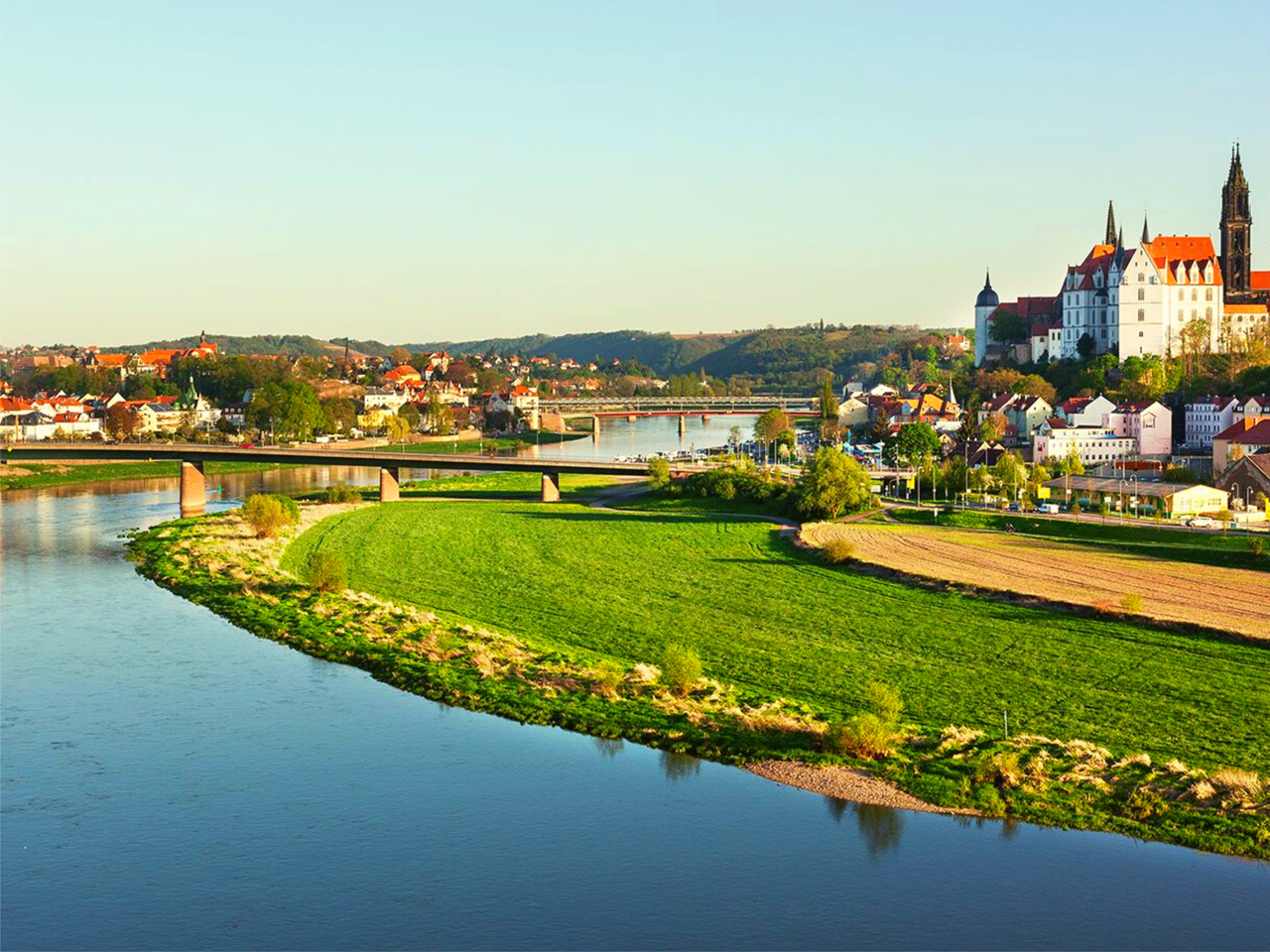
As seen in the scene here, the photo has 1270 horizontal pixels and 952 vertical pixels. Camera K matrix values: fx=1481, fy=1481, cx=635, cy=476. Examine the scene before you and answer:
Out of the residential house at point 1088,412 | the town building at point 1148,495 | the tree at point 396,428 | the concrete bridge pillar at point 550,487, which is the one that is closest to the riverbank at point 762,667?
the town building at point 1148,495

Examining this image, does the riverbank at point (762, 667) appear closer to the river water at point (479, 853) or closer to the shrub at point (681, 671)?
the shrub at point (681, 671)

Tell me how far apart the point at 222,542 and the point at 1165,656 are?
30.3 m

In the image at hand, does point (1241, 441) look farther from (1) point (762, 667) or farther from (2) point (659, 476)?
(1) point (762, 667)

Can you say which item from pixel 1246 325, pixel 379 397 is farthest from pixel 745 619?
pixel 379 397

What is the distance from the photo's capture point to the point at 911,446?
69.1 meters

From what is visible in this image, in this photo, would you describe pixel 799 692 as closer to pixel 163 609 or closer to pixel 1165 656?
pixel 1165 656

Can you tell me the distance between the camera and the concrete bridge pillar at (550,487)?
205ft

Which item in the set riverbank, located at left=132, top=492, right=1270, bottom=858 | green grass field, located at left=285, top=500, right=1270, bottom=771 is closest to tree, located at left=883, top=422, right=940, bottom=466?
green grass field, located at left=285, top=500, right=1270, bottom=771

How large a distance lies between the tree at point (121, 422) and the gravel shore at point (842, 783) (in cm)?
8870

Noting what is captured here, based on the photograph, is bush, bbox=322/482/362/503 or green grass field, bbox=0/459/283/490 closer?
bush, bbox=322/482/362/503

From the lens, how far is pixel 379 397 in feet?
419

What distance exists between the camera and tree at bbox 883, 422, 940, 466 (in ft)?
225

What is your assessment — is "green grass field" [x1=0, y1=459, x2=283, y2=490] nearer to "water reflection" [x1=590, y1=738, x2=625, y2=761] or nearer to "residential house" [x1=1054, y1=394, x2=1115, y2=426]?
"residential house" [x1=1054, y1=394, x2=1115, y2=426]

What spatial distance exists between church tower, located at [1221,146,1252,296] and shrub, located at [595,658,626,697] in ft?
232
